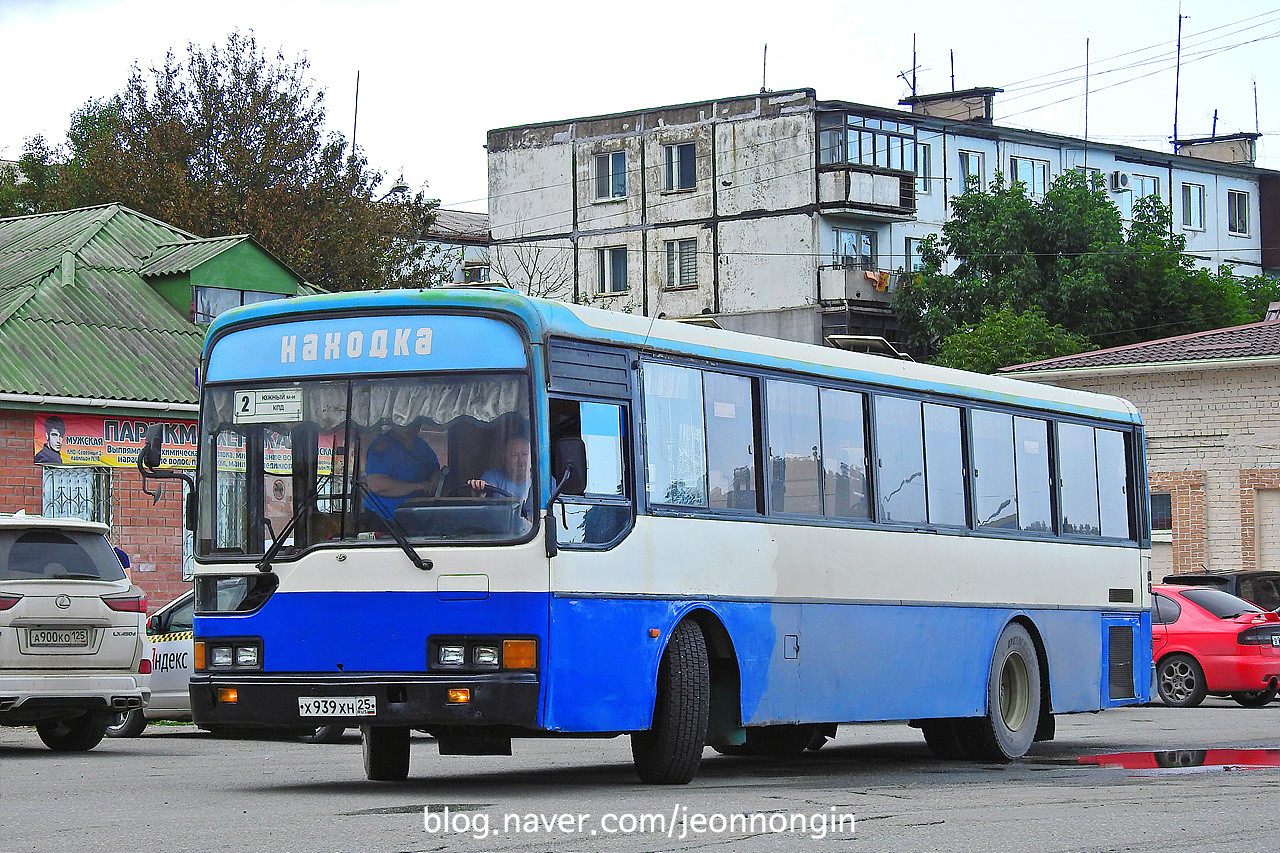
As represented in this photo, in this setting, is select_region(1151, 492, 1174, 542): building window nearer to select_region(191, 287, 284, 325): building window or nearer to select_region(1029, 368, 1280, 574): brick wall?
select_region(1029, 368, 1280, 574): brick wall

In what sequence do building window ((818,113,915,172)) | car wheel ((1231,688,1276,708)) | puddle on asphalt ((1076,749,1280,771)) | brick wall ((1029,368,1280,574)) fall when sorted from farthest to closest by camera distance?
1. building window ((818,113,915,172))
2. brick wall ((1029,368,1280,574))
3. car wheel ((1231,688,1276,708))
4. puddle on asphalt ((1076,749,1280,771))

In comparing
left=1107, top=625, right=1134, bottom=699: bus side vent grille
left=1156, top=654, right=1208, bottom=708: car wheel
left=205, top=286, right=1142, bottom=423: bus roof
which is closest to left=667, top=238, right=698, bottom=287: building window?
left=1156, top=654, right=1208, bottom=708: car wheel

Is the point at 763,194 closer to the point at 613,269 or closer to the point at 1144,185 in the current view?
the point at 613,269

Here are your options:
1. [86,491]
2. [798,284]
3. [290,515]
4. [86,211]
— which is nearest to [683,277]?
[798,284]

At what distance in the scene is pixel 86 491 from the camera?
Result: 2694 centimetres

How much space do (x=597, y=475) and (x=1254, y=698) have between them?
660 inches

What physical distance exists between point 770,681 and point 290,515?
3334 mm

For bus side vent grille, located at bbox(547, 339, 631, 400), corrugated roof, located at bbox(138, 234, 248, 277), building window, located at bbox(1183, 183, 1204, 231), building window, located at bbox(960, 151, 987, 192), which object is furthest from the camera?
building window, located at bbox(1183, 183, 1204, 231)

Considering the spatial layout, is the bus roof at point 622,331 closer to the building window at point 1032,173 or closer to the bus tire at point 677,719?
the bus tire at point 677,719

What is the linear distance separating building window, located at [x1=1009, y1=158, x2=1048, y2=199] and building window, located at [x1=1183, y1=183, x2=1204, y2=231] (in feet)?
23.0

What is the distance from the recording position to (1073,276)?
55.8 m

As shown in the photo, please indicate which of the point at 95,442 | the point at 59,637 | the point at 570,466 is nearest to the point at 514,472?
the point at 570,466

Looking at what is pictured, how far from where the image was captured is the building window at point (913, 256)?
62469 millimetres

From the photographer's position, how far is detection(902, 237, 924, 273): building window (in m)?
62.5
